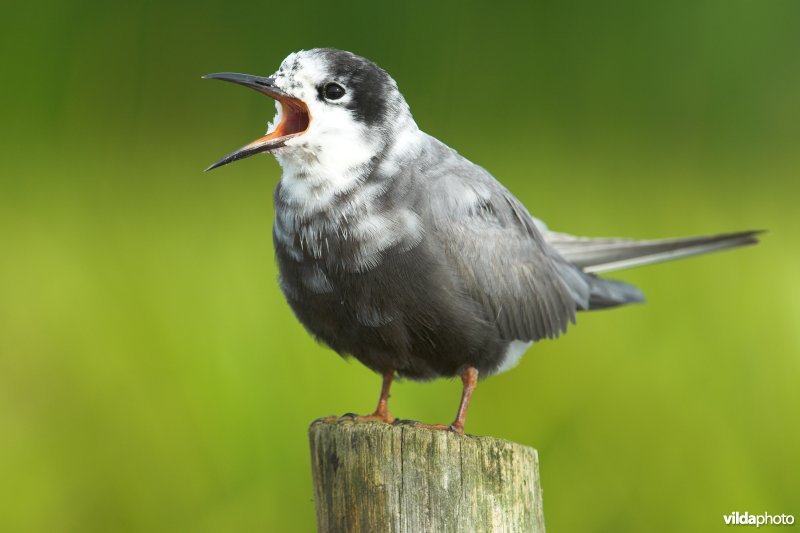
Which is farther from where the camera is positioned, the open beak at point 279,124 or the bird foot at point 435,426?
the open beak at point 279,124

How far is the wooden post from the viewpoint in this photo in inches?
112

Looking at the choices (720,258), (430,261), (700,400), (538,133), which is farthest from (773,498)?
(430,261)

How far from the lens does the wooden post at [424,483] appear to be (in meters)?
2.84

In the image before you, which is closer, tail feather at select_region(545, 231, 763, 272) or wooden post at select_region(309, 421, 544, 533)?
wooden post at select_region(309, 421, 544, 533)

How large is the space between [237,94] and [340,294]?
188 cm

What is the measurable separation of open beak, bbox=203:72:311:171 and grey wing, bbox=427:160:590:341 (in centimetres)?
45

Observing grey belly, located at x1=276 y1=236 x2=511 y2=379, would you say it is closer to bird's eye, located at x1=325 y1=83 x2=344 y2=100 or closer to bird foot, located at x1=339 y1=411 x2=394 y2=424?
bird foot, located at x1=339 y1=411 x2=394 y2=424

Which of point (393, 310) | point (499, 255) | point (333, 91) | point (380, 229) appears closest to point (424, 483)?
point (393, 310)
